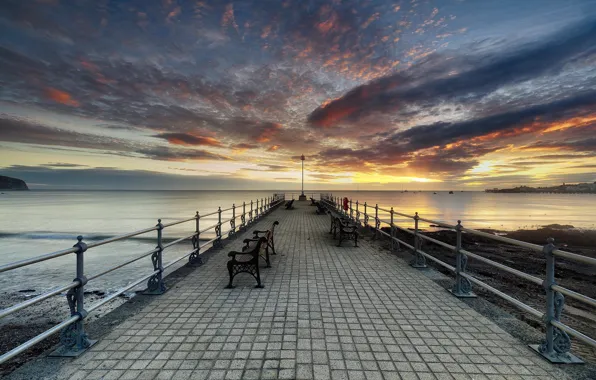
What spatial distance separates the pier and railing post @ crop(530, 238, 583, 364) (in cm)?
14

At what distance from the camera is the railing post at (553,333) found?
3.33m

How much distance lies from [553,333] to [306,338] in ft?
9.51

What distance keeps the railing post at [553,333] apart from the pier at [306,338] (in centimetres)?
14

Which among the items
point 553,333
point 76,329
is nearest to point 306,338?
point 76,329

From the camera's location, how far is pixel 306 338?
3.84 metres

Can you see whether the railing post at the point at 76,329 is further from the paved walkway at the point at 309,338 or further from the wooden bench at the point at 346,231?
the wooden bench at the point at 346,231

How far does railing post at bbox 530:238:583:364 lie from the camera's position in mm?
3332

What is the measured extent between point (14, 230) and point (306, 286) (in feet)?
134

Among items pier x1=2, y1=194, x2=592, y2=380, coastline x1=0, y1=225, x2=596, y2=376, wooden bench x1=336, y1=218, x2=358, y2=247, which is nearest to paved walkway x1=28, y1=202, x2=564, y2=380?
pier x1=2, y1=194, x2=592, y2=380

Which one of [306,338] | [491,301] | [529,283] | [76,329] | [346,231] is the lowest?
[529,283]

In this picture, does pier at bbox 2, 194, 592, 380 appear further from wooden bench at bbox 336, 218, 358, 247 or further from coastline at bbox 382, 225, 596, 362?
wooden bench at bbox 336, 218, 358, 247

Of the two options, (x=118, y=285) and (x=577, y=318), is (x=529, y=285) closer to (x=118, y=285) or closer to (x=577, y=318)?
(x=577, y=318)

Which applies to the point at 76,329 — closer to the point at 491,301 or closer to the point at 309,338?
the point at 309,338

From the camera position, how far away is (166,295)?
5.41 metres
